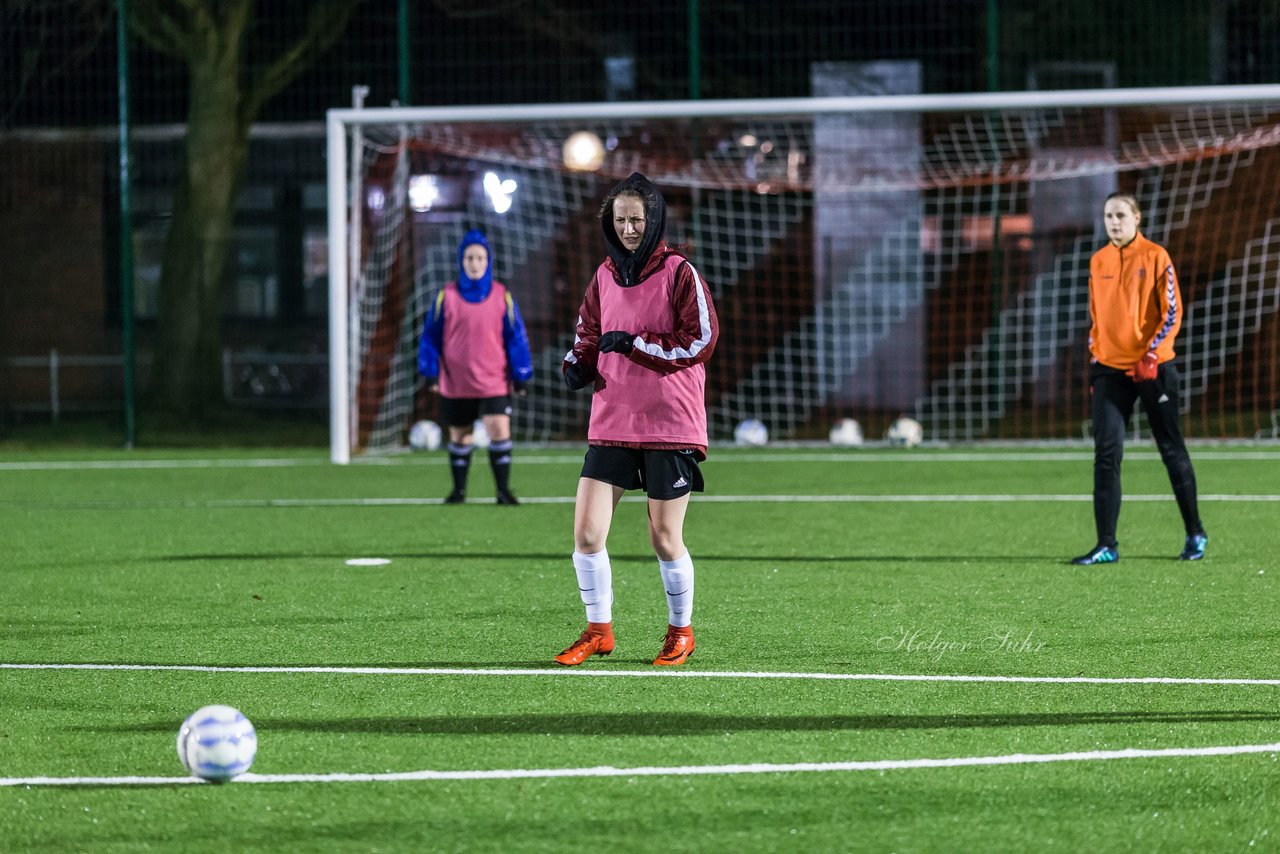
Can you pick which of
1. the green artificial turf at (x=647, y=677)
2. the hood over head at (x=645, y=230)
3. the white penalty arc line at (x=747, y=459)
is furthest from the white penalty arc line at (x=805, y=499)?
the hood over head at (x=645, y=230)

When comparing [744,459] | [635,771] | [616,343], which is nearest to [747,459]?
[744,459]

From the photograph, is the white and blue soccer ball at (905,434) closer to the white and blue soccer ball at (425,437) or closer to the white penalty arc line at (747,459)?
the white penalty arc line at (747,459)

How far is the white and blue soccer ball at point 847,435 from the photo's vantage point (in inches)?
612

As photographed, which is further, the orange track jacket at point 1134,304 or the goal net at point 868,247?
the goal net at point 868,247

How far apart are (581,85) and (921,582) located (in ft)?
32.8

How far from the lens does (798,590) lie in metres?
7.54

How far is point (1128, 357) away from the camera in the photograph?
8.13 meters

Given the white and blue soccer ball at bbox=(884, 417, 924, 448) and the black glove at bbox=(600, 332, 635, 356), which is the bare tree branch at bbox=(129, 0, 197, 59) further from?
the black glove at bbox=(600, 332, 635, 356)

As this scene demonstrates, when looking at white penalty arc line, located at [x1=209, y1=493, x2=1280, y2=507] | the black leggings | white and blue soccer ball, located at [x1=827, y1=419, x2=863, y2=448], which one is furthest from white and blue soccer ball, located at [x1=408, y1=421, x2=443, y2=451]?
the black leggings

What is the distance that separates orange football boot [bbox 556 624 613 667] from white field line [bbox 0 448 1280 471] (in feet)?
28.3

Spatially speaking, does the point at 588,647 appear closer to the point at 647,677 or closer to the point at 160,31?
the point at 647,677

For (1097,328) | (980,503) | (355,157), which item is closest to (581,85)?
(355,157)

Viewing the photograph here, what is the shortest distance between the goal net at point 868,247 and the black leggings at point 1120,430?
7.05 m

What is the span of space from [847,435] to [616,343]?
10.1 m
